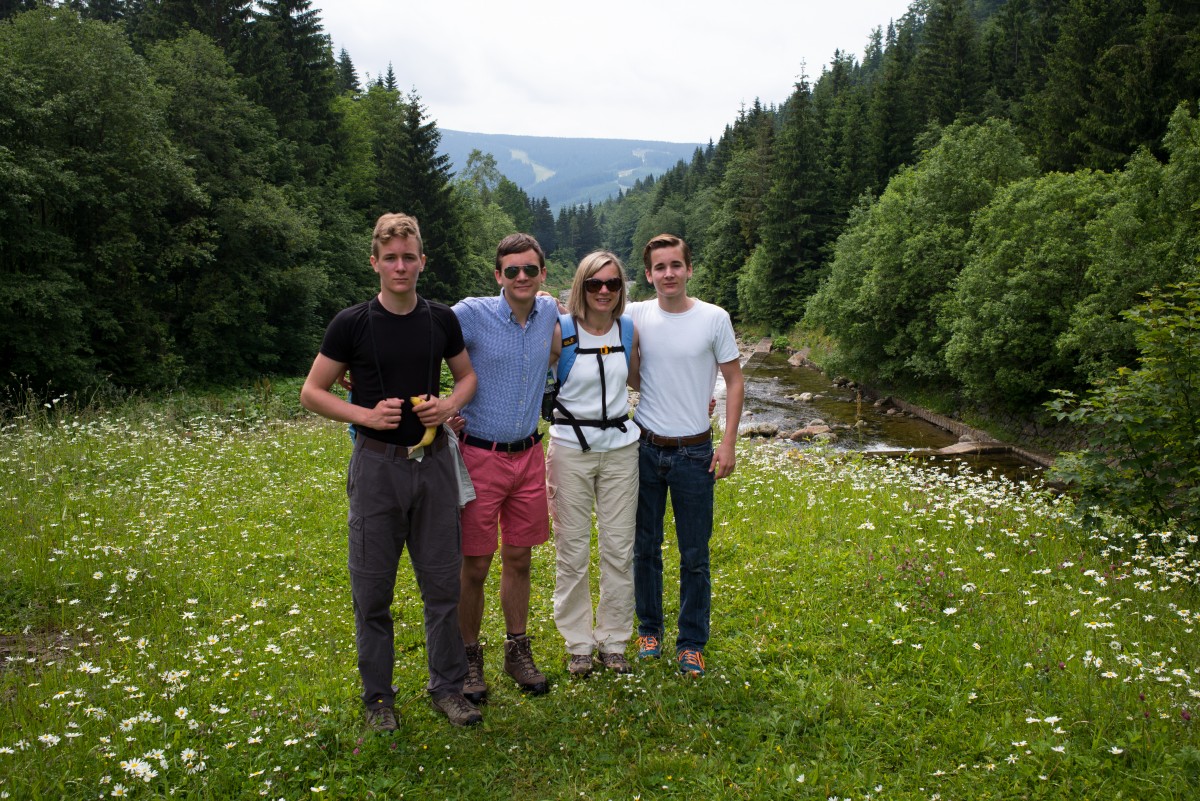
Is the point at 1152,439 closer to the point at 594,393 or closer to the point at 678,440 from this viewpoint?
the point at 678,440

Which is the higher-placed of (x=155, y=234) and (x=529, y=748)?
(x=155, y=234)

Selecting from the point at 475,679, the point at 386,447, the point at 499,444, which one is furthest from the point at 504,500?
the point at 475,679

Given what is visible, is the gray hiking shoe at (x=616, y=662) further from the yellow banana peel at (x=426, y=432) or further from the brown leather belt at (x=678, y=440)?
the yellow banana peel at (x=426, y=432)

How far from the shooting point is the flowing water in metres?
18.4

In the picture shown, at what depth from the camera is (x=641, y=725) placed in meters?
4.07

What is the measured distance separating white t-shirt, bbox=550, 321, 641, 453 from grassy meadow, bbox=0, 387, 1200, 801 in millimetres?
1481

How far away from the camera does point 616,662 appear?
4.64 metres

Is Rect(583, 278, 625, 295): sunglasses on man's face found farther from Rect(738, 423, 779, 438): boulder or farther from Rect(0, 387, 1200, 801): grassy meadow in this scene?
Rect(738, 423, 779, 438): boulder

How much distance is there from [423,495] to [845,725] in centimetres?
261

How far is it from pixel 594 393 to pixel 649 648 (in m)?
1.73

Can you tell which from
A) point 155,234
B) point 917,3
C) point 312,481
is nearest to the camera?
point 312,481

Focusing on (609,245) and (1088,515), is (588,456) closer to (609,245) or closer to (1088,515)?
(1088,515)

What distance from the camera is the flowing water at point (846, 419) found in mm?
18422

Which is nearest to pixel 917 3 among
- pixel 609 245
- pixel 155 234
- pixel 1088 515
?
pixel 609 245
